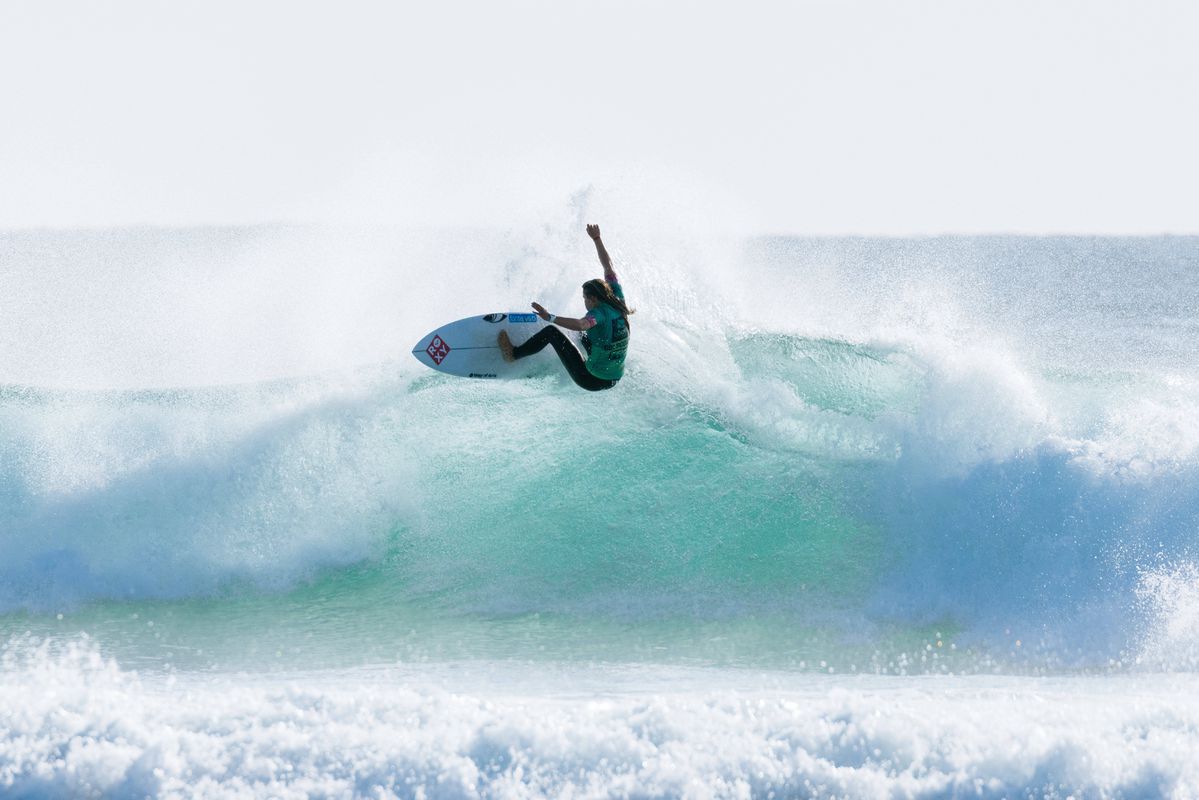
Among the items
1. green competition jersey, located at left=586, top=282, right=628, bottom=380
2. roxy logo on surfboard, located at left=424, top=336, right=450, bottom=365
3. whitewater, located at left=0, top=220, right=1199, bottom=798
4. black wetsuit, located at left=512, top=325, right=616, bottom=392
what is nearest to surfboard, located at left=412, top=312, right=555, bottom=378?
roxy logo on surfboard, located at left=424, top=336, right=450, bottom=365

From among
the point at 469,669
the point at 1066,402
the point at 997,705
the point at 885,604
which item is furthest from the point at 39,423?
the point at 1066,402

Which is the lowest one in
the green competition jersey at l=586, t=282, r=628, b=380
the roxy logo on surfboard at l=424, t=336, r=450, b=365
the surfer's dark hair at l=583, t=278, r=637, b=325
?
the roxy logo on surfboard at l=424, t=336, r=450, b=365

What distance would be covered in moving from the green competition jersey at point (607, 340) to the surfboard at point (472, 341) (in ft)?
2.18

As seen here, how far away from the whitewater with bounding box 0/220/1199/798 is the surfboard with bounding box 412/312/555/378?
777 mm

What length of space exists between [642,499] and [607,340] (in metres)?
1.43

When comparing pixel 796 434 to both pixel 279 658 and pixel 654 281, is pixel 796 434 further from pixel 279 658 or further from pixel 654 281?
pixel 279 658

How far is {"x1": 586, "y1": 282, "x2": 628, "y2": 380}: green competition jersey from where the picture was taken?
24.9 feet

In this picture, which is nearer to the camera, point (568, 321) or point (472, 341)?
point (568, 321)

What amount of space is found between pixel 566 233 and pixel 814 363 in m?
2.62

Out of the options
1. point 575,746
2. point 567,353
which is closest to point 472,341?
point 567,353

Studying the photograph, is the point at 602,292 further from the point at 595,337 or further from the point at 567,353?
the point at 567,353

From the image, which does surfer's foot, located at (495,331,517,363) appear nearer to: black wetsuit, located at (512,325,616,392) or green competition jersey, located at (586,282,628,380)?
black wetsuit, located at (512,325,616,392)

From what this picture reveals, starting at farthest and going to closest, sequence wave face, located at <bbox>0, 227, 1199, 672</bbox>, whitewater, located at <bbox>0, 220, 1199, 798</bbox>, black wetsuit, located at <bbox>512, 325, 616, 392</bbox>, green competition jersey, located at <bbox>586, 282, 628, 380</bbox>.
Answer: black wetsuit, located at <bbox>512, 325, 616, 392</bbox>, green competition jersey, located at <bbox>586, 282, 628, 380</bbox>, wave face, located at <bbox>0, 227, 1199, 672</bbox>, whitewater, located at <bbox>0, 220, 1199, 798</bbox>

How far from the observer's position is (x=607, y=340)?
7.72 metres
